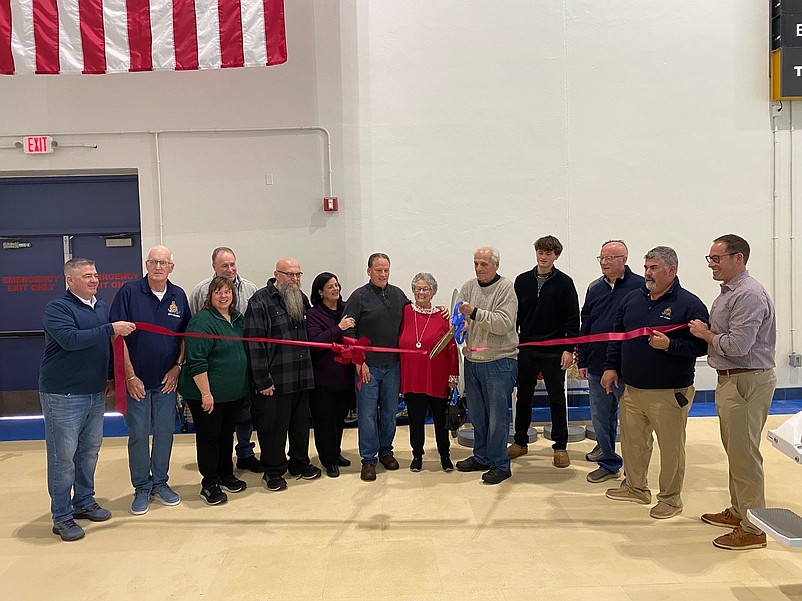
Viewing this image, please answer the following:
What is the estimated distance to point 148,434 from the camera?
4.37 m

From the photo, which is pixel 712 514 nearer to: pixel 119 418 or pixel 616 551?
pixel 616 551

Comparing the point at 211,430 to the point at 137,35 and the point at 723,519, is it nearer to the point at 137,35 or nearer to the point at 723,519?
the point at 723,519

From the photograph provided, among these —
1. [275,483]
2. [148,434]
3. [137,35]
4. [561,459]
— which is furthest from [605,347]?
[137,35]

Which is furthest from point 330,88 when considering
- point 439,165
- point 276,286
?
point 276,286

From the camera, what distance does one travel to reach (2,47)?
18.4ft

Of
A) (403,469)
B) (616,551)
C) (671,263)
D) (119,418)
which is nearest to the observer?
(616,551)

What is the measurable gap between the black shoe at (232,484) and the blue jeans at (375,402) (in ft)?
3.08

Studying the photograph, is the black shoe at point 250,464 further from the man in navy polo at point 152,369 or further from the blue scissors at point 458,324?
the blue scissors at point 458,324

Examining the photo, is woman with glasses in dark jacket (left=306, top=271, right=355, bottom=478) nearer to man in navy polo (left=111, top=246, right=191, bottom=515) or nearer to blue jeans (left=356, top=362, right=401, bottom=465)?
blue jeans (left=356, top=362, right=401, bottom=465)

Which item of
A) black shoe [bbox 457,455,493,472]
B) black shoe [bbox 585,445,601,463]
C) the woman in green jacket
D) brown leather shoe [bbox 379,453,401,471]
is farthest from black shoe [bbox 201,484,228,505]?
black shoe [bbox 585,445,601,463]

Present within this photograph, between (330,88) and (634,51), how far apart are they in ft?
10.7

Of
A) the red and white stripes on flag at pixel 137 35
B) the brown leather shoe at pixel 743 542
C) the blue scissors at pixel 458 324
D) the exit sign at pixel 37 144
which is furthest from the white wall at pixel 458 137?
the brown leather shoe at pixel 743 542

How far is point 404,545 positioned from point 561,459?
1.90 meters

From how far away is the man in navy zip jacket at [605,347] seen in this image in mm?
4699
